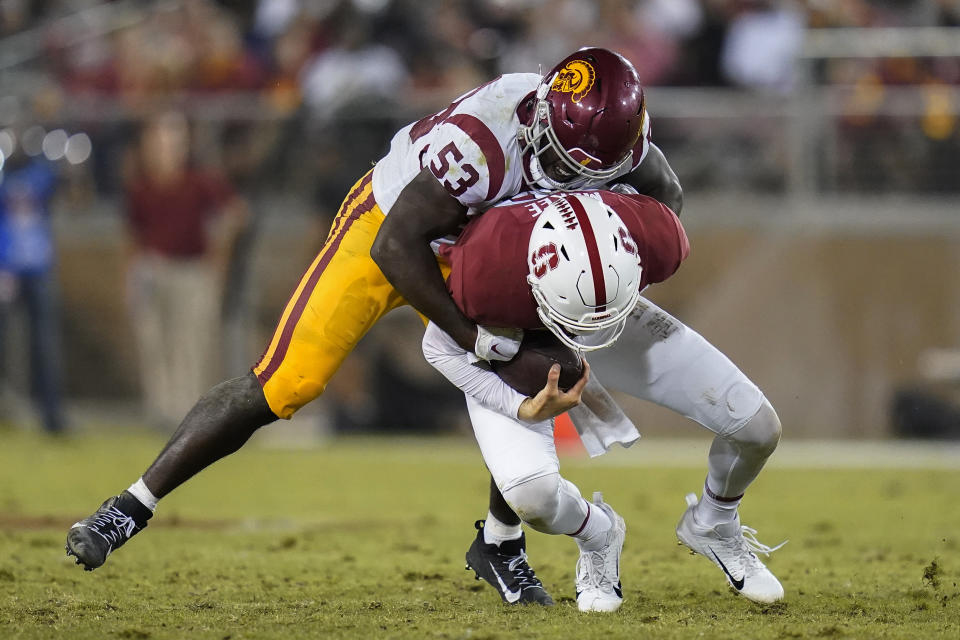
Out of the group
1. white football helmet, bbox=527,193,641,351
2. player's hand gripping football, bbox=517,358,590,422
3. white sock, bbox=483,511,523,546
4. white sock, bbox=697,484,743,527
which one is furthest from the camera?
white sock, bbox=483,511,523,546

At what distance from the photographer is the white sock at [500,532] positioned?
4441 millimetres

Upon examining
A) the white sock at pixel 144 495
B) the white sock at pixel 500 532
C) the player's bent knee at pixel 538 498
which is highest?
the white sock at pixel 144 495

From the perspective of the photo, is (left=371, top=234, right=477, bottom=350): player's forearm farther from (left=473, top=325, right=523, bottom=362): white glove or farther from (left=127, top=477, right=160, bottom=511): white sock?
(left=127, top=477, right=160, bottom=511): white sock

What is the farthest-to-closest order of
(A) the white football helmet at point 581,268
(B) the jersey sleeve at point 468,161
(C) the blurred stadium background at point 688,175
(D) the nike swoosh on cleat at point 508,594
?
1. (C) the blurred stadium background at point 688,175
2. (D) the nike swoosh on cleat at point 508,594
3. (B) the jersey sleeve at point 468,161
4. (A) the white football helmet at point 581,268

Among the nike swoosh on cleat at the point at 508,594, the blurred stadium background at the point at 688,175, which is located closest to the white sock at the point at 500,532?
the nike swoosh on cleat at the point at 508,594

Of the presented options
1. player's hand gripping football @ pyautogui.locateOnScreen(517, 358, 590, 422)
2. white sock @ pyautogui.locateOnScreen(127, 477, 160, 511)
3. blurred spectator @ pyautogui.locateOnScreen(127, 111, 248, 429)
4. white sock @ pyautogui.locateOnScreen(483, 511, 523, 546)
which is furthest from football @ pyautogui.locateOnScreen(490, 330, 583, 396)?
blurred spectator @ pyautogui.locateOnScreen(127, 111, 248, 429)

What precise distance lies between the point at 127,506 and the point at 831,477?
527 centimetres

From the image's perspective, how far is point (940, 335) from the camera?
9805 millimetres

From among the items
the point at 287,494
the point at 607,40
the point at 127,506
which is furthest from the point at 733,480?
the point at 607,40

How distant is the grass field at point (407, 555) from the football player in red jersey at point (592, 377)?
0.60 feet

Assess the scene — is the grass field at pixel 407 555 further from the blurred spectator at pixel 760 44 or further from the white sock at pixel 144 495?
the blurred spectator at pixel 760 44

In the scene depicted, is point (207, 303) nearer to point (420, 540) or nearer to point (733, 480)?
point (420, 540)

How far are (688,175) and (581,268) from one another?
642cm

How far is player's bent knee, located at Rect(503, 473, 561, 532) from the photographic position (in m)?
3.88
